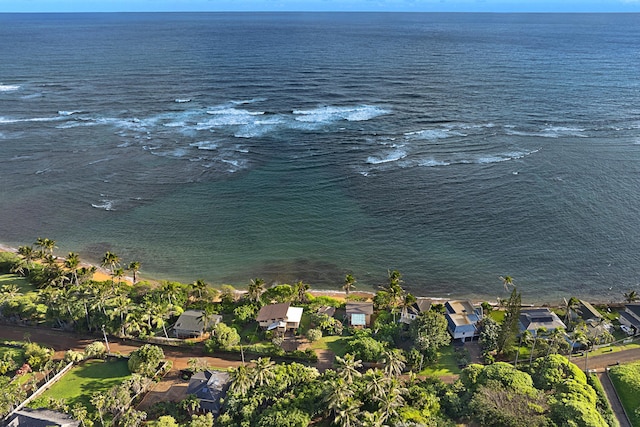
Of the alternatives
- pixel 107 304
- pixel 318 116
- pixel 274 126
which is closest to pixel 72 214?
pixel 107 304

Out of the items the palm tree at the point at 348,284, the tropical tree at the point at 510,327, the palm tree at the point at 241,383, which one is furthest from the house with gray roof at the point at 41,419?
the tropical tree at the point at 510,327

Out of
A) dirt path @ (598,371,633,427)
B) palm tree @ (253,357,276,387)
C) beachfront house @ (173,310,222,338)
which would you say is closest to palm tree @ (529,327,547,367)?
dirt path @ (598,371,633,427)

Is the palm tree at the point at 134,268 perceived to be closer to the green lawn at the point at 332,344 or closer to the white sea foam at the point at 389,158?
the green lawn at the point at 332,344

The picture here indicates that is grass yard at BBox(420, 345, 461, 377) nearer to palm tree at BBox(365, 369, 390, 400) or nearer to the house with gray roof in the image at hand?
palm tree at BBox(365, 369, 390, 400)

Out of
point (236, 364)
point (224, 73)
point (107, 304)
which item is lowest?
point (236, 364)

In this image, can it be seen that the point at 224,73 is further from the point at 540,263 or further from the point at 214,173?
the point at 540,263

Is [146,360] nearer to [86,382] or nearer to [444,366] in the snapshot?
[86,382]

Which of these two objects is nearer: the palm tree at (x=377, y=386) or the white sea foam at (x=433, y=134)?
the palm tree at (x=377, y=386)
